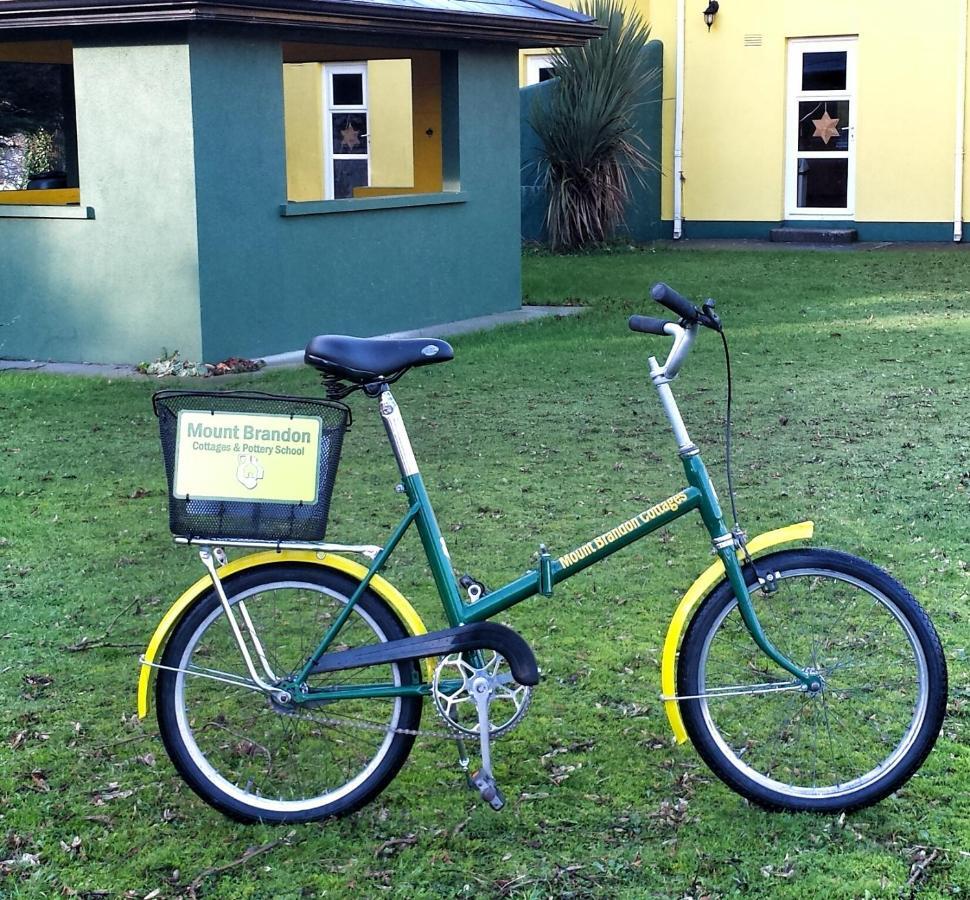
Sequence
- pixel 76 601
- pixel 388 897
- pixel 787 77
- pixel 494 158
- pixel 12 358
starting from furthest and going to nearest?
pixel 787 77 < pixel 494 158 < pixel 12 358 < pixel 76 601 < pixel 388 897

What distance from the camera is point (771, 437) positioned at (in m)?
7.85

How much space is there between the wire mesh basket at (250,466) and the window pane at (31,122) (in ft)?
45.9

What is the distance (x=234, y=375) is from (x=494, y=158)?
404 centimetres

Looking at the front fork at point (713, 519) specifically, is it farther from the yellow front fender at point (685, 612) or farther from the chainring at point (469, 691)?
the chainring at point (469, 691)

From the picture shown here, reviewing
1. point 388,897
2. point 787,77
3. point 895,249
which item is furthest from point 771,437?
point 787,77

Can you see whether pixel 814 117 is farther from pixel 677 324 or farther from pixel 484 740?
pixel 484 740

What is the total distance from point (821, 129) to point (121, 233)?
11.5 m

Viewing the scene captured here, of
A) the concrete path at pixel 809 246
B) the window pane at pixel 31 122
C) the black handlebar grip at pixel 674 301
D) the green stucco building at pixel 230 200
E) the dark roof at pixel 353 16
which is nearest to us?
the black handlebar grip at pixel 674 301

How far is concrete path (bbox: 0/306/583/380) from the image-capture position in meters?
10.5

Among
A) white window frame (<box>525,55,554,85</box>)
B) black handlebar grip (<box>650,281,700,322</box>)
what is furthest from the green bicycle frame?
white window frame (<box>525,55,554,85</box>)

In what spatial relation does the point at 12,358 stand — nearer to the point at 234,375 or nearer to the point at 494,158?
the point at 234,375

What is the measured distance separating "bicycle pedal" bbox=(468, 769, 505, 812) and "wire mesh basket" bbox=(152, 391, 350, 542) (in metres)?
0.66

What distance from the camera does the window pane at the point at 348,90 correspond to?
68.9 ft

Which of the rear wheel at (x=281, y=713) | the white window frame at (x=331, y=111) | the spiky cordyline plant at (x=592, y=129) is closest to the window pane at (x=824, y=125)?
the spiky cordyline plant at (x=592, y=129)
